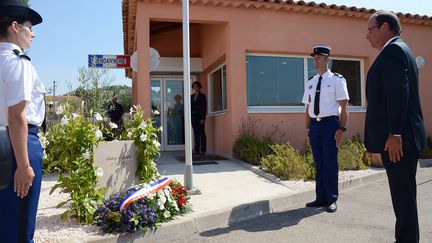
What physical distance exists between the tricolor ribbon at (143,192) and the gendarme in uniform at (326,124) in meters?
2.01

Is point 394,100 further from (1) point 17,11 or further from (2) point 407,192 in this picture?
(1) point 17,11

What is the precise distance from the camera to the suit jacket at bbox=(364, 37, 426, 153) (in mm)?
3131

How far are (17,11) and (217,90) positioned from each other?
8458mm

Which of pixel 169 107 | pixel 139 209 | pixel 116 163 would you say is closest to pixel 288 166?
pixel 116 163

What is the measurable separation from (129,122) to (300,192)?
2.59 m

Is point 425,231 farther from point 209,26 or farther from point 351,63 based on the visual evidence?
point 209,26

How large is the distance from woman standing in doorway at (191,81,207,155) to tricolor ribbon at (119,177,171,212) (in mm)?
5098

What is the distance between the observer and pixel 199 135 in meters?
10.1

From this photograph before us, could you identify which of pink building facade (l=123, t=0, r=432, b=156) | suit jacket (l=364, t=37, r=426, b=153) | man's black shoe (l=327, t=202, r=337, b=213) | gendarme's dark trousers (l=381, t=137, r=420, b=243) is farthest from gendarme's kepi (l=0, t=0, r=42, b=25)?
pink building facade (l=123, t=0, r=432, b=156)

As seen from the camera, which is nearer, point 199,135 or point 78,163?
point 78,163

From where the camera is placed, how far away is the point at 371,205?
18.0 ft

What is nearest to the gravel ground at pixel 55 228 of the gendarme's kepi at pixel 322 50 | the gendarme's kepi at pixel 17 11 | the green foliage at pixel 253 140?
the gendarme's kepi at pixel 17 11

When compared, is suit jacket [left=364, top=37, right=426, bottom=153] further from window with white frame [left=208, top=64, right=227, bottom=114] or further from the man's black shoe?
window with white frame [left=208, top=64, right=227, bottom=114]

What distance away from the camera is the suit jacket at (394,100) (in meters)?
3.13
